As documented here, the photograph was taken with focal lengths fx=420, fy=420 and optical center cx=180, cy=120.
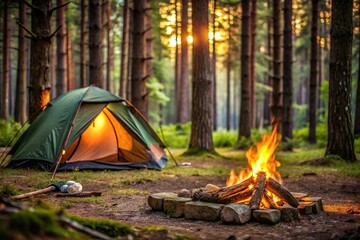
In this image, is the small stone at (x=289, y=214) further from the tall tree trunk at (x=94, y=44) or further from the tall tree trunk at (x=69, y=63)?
the tall tree trunk at (x=69, y=63)

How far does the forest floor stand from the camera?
550 centimetres

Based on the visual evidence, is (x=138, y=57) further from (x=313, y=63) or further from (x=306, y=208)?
(x=306, y=208)

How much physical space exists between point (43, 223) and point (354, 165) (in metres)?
10.4

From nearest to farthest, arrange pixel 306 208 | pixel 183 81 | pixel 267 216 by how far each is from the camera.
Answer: pixel 267 216, pixel 306 208, pixel 183 81

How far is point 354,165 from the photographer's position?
11828 mm

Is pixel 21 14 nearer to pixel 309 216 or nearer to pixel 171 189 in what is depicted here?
pixel 171 189

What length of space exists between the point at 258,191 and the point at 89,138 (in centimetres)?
723

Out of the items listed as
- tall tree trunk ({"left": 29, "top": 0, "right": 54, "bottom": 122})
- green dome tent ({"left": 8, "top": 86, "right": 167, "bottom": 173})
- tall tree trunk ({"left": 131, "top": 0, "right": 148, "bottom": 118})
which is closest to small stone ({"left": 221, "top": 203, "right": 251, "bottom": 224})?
green dome tent ({"left": 8, "top": 86, "right": 167, "bottom": 173})

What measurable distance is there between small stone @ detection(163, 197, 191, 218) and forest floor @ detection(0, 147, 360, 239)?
124 millimetres

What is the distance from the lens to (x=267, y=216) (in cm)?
588

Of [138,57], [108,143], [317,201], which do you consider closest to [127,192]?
[317,201]

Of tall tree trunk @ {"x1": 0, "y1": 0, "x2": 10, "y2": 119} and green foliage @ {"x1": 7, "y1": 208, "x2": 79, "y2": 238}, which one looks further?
tall tree trunk @ {"x1": 0, "y1": 0, "x2": 10, "y2": 119}

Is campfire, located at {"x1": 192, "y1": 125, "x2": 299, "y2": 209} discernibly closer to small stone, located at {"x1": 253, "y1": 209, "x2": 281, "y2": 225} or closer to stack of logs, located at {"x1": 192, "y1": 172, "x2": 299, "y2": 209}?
stack of logs, located at {"x1": 192, "y1": 172, "x2": 299, "y2": 209}

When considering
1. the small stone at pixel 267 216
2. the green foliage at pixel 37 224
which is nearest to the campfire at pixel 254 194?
the small stone at pixel 267 216
